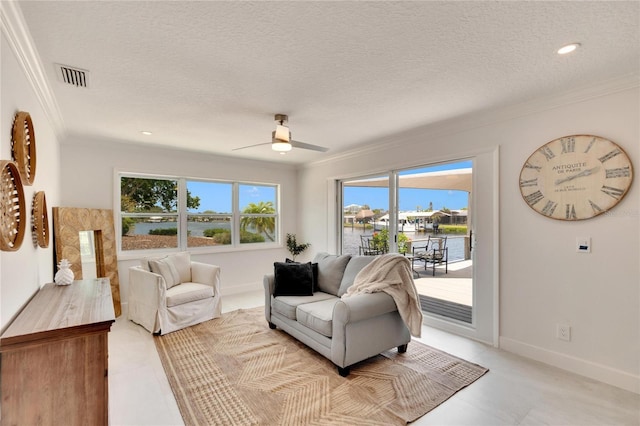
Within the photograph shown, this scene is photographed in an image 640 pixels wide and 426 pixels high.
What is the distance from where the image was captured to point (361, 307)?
256 cm

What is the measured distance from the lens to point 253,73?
2.22 metres

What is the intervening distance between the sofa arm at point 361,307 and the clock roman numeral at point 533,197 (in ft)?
5.39

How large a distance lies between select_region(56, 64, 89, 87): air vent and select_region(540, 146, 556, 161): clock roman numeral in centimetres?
390

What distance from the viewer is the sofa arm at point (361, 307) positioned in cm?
250

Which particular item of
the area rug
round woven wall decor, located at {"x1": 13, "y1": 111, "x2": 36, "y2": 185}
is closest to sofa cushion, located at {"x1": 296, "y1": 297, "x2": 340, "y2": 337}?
the area rug

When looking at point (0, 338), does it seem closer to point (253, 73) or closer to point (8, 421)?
point (8, 421)

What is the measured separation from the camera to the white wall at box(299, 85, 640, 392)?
2338mm

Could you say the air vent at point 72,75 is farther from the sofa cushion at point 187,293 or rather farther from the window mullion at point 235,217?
the window mullion at point 235,217

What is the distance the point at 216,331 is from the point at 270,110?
264 cm

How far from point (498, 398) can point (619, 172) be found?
2029 mm

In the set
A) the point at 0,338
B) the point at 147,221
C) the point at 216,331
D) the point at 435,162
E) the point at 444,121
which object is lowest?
the point at 216,331

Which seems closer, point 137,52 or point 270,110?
point 137,52

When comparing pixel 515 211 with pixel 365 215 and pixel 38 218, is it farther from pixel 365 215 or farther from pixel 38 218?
pixel 38 218

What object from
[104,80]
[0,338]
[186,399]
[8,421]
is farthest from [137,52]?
[186,399]
